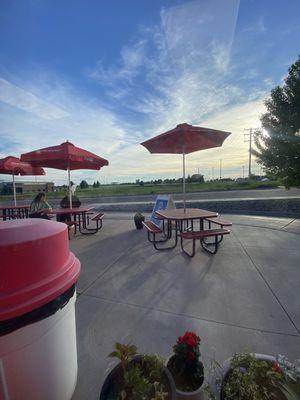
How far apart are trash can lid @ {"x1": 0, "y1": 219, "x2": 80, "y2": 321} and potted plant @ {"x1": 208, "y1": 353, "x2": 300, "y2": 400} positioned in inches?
42.8

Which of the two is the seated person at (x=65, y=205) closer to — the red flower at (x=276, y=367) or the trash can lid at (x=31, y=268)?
the trash can lid at (x=31, y=268)

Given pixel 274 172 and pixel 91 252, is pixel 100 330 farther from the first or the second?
pixel 274 172

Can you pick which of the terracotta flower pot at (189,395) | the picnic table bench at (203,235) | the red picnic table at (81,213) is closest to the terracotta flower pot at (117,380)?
the terracotta flower pot at (189,395)

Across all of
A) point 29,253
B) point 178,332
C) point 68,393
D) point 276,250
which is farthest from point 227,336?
point 276,250

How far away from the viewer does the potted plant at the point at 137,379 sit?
3.96 feet

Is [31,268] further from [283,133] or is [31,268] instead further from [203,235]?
[283,133]

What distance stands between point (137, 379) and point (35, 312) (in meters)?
0.68

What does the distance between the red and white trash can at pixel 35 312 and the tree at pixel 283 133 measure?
33.3ft

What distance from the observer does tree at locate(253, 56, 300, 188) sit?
9.09m

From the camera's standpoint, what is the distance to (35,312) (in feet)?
3.70

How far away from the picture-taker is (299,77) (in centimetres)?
926

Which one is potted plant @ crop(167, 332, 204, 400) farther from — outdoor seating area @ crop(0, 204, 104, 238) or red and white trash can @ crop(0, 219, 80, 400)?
outdoor seating area @ crop(0, 204, 104, 238)

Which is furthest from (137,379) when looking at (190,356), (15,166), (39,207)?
(15,166)

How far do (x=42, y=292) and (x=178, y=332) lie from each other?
5.19ft
